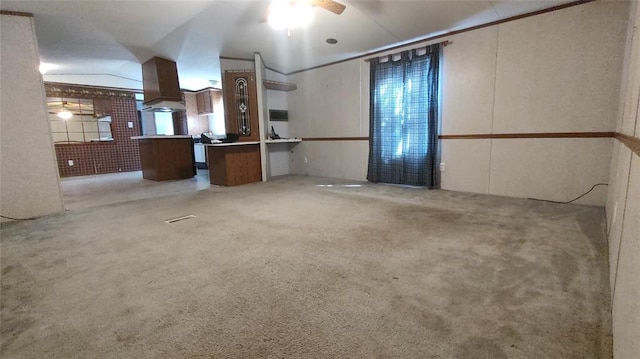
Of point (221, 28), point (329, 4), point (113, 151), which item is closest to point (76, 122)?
point (113, 151)

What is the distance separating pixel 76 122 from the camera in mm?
7316

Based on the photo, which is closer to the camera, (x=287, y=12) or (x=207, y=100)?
(x=287, y=12)

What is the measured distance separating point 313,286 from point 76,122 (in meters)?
8.67

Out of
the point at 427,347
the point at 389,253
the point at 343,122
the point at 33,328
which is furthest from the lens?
the point at 343,122

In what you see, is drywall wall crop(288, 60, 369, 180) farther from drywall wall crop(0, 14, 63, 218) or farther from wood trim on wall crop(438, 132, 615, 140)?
drywall wall crop(0, 14, 63, 218)

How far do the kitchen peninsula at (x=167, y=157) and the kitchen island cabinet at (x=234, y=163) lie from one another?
124cm

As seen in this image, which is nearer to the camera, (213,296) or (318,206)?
(213,296)

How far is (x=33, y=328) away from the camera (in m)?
1.36

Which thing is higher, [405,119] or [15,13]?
[15,13]

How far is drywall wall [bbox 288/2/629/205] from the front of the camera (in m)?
3.11

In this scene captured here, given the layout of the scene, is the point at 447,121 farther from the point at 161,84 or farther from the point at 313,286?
the point at 161,84

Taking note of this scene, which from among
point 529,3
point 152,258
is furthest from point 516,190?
point 152,258

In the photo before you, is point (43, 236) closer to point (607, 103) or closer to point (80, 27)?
point (80, 27)

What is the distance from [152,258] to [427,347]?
1.93 m
